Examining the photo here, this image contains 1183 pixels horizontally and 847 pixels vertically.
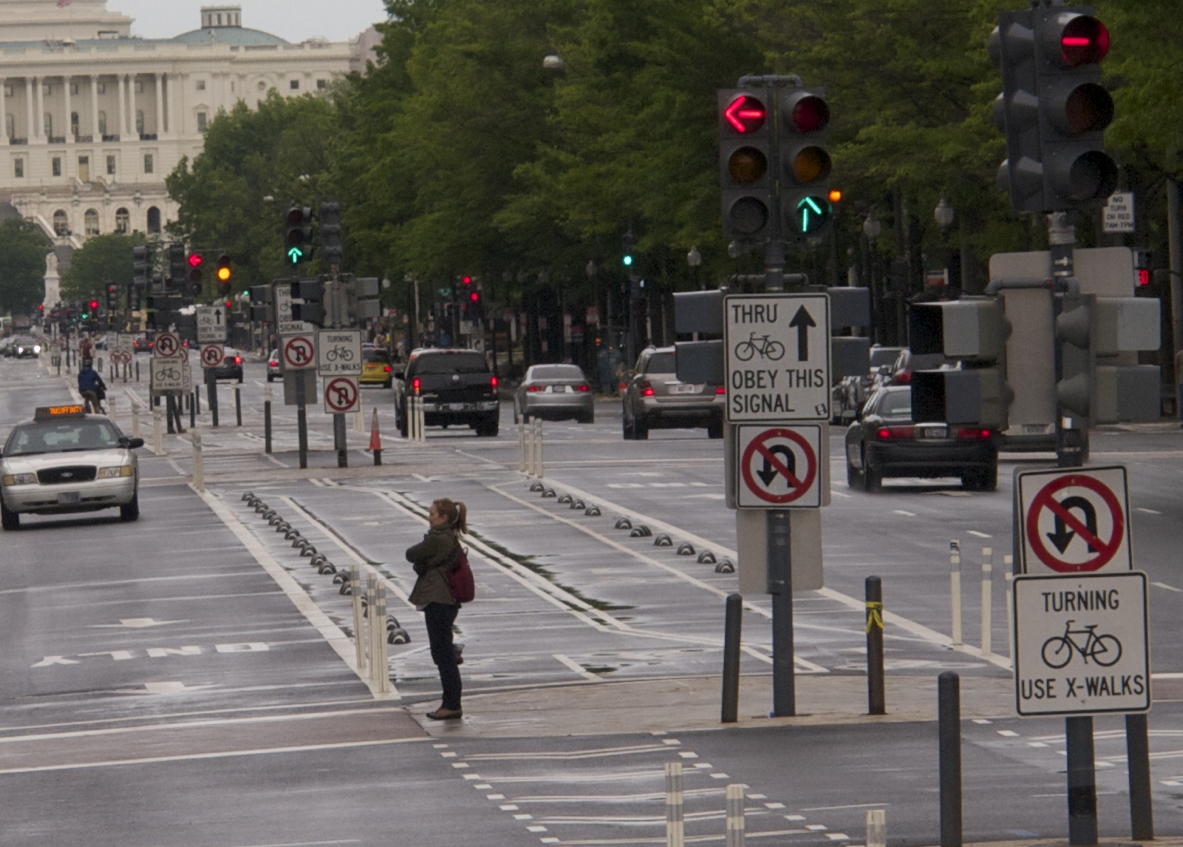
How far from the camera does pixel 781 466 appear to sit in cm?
1789

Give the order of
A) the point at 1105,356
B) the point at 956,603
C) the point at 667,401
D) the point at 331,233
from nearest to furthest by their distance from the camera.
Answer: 1. the point at 1105,356
2. the point at 956,603
3. the point at 331,233
4. the point at 667,401

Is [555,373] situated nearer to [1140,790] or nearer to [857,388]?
[857,388]

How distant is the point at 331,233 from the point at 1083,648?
36.2 m

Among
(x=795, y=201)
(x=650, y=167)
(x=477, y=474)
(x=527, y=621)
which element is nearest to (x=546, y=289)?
(x=650, y=167)

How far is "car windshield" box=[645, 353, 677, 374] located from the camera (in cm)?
5472

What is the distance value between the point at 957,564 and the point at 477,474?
77.4 feet

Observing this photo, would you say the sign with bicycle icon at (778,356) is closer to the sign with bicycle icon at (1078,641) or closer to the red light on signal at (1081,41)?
the red light on signal at (1081,41)

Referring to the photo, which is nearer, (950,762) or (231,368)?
(950,762)

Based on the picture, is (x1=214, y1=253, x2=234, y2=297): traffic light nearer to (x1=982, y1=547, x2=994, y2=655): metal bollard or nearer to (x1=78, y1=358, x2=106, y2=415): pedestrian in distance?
(x1=78, y1=358, x2=106, y2=415): pedestrian in distance

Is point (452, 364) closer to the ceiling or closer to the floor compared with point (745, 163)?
closer to the floor

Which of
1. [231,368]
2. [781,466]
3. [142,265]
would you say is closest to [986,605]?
[781,466]

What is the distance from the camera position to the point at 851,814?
1435 cm

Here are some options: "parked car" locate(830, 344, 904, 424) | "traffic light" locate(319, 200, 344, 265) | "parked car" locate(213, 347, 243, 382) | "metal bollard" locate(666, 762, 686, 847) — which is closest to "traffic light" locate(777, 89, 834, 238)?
"metal bollard" locate(666, 762, 686, 847)

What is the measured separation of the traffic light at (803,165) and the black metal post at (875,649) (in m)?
2.22
